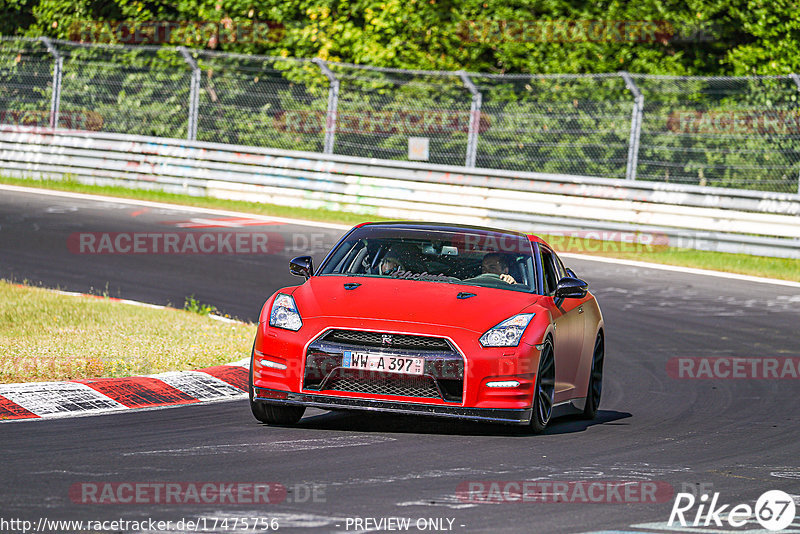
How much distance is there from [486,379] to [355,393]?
2.56 feet

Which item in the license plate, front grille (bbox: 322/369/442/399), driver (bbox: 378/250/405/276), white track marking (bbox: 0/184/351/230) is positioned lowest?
white track marking (bbox: 0/184/351/230)

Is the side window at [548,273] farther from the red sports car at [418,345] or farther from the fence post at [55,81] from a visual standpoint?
the fence post at [55,81]

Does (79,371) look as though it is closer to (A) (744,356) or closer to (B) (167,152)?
(A) (744,356)

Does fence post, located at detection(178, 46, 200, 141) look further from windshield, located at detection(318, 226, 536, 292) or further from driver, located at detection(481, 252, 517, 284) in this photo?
driver, located at detection(481, 252, 517, 284)

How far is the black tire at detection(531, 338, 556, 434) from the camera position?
8391 mm

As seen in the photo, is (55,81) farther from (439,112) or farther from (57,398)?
(57,398)

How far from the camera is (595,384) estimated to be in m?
10.2

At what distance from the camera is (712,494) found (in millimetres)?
6738

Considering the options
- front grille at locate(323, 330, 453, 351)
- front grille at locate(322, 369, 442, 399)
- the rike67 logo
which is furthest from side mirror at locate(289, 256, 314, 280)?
the rike67 logo

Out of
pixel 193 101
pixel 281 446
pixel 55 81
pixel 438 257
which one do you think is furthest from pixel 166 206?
pixel 281 446

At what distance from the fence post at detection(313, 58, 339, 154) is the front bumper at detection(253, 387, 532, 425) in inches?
633

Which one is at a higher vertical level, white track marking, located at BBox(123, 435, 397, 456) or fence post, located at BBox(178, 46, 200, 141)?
fence post, located at BBox(178, 46, 200, 141)

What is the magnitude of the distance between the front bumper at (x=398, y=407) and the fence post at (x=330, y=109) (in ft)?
52.8

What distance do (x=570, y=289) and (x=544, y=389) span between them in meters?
0.99
